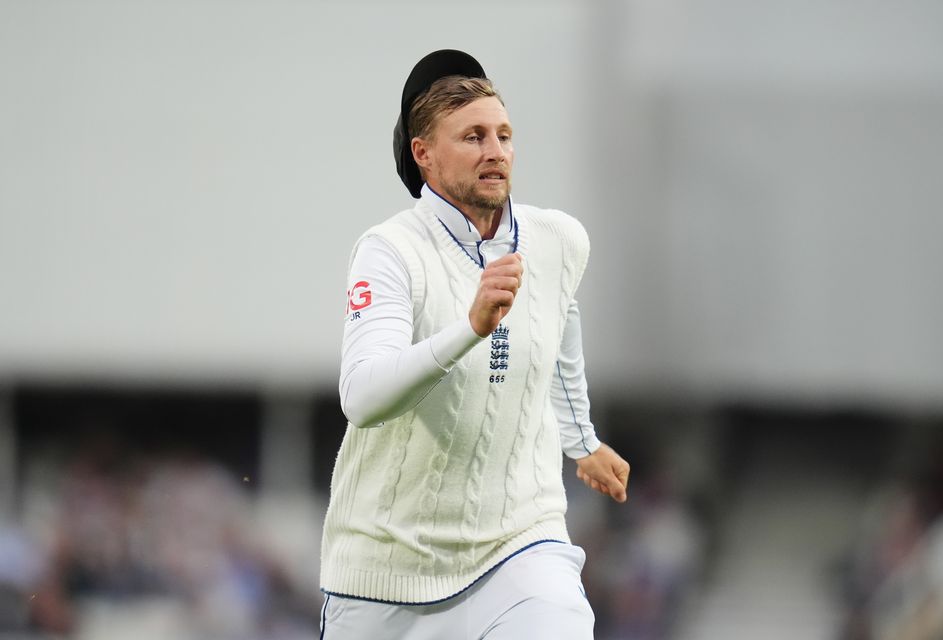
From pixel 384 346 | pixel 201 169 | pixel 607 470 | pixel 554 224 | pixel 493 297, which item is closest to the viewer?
pixel 493 297

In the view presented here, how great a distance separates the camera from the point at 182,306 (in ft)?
36.7

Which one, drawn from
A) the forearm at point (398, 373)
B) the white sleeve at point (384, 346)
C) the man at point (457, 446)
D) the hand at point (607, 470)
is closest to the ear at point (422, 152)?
the man at point (457, 446)

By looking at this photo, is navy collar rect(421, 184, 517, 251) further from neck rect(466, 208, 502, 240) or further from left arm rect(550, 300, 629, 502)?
left arm rect(550, 300, 629, 502)

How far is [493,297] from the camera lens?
2.83 metres

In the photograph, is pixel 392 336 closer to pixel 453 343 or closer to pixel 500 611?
pixel 453 343

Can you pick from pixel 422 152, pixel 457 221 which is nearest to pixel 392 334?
pixel 457 221

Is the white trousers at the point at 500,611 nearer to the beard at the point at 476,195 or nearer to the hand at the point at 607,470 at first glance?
the hand at the point at 607,470

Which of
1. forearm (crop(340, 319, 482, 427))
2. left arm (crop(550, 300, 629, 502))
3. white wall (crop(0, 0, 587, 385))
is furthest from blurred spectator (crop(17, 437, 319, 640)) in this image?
forearm (crop(340, 319, 482, 427))

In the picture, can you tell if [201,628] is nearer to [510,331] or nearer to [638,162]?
[638,162]

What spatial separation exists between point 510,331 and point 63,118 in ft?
28.7

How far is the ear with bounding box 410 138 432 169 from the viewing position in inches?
133

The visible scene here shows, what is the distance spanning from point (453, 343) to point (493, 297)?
0.37ft

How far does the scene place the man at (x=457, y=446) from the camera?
3.23 meters

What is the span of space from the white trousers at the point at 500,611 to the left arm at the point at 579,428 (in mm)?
352
